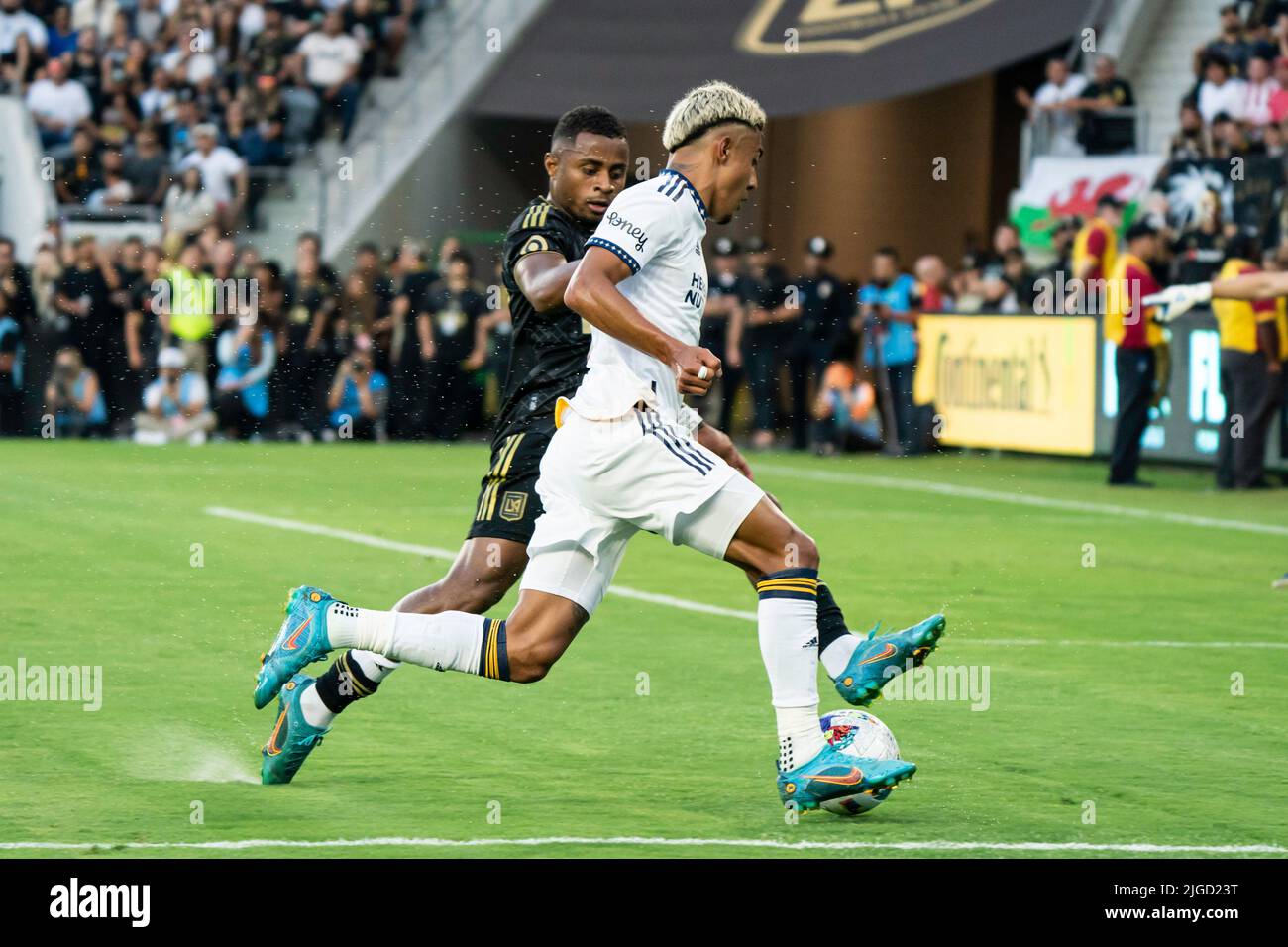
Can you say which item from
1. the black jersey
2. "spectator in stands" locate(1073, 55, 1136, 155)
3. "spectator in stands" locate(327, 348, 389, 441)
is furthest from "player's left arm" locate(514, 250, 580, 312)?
"spectator in stands" locate(1073, 55, 1136, 155)

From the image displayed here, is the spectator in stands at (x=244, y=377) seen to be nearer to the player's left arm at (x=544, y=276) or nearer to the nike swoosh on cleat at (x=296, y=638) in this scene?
the player's left arm at (x=544, y=276)

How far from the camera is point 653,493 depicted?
6.71 metres

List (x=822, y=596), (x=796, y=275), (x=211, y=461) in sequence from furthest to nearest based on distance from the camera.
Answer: (x=796, y=275) < (x=211, y=461) < (x=822, y=596)

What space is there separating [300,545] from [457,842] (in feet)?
27.4

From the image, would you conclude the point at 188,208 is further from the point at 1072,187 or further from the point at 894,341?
the point at 1072,187

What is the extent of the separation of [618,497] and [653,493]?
12 cm

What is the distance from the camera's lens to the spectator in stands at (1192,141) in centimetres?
2403

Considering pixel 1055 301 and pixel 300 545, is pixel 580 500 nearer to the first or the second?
pixel 300 545

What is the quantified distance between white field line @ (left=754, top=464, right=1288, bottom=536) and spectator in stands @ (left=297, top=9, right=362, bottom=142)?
1135 cm

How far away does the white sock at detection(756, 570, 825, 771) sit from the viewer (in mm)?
6734

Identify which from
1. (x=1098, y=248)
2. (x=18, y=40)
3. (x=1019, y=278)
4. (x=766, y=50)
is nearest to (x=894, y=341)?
(x=1019, y=278)

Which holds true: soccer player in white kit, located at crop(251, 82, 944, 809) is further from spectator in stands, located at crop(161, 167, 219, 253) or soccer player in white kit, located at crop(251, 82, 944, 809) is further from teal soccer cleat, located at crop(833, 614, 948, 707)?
spectator in stands, located at crop(161, 167, 219, 253)
